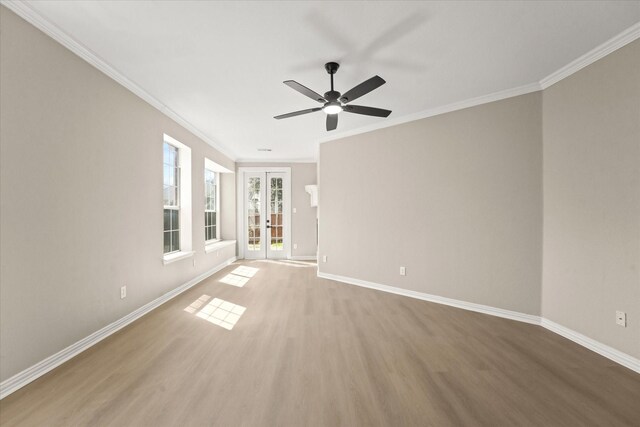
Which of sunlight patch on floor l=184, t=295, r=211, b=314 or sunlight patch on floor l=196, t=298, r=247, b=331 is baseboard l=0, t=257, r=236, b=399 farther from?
sunlight patch on floor l=196, t=298, r=247, b=331

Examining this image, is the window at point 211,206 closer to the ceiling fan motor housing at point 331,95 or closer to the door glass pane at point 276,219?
the door glass pane at point 276,219

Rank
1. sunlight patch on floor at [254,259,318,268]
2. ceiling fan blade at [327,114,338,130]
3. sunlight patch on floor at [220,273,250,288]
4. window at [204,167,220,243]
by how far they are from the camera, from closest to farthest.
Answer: ceiling fan blade at [327,114,338,130]
sunlight patch on floor at [220,273,250,288]
window at [204,167,220,243]
sunlight patch on floor at [254,259,318,268]

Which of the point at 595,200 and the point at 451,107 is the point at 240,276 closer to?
the point at 451,107

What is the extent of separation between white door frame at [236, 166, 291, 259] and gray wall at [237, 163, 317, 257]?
0.10 metres

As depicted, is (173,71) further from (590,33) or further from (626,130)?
(626,130)

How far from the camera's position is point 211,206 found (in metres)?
6.30

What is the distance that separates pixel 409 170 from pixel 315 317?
241 centimetres

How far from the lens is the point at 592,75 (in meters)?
2.48

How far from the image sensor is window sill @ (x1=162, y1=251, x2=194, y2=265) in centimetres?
369

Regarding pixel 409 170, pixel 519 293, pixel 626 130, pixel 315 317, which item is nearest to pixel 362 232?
pixel 409 170

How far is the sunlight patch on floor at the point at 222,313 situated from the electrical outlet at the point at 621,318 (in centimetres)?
346

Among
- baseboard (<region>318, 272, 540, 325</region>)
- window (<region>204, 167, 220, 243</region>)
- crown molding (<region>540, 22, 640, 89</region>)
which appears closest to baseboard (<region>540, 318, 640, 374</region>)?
baseboard (<region>318, 272, 540, 325</region>)

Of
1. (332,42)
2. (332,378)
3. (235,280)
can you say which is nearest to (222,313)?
(235,280)

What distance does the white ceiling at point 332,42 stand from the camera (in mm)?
1910
